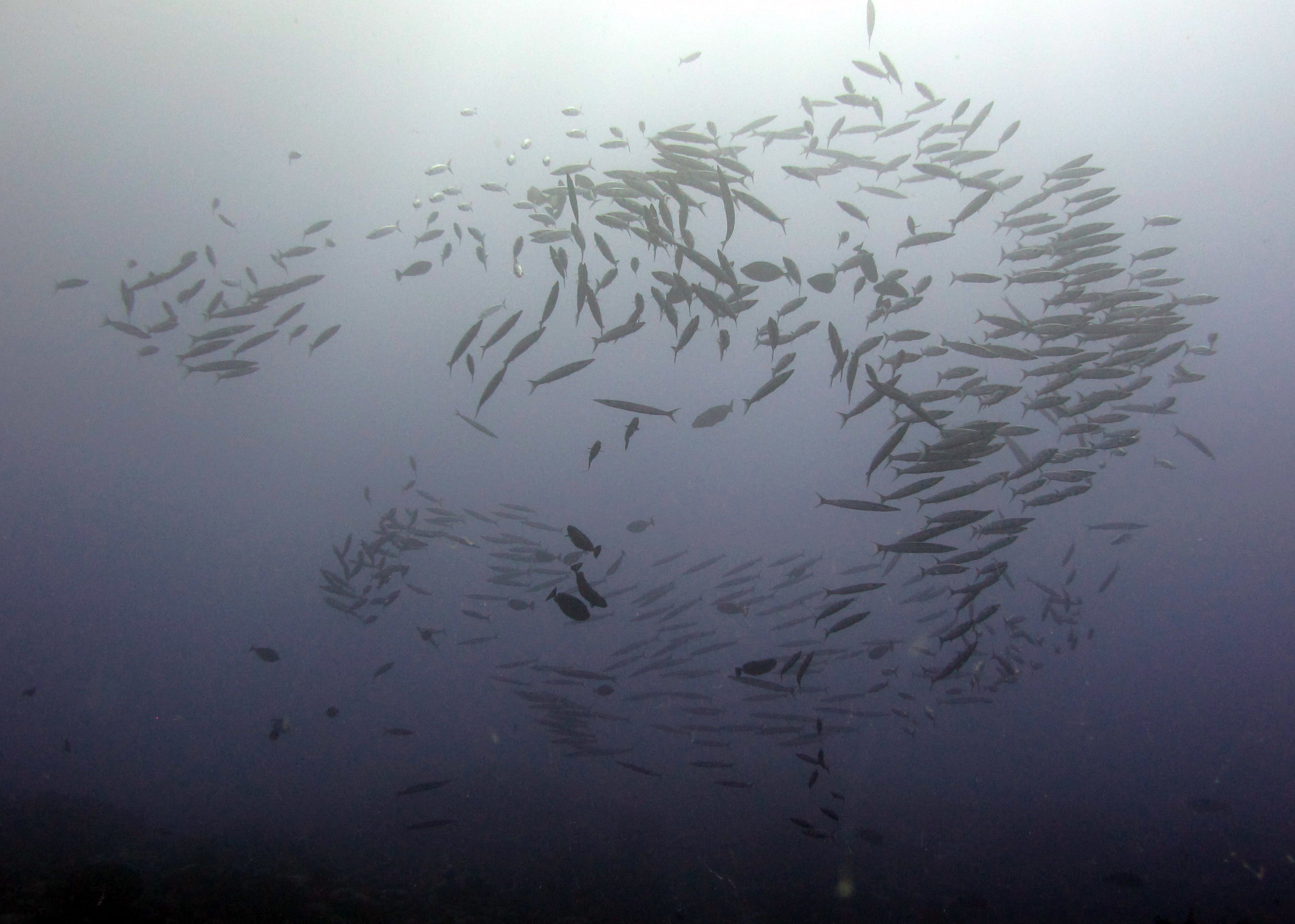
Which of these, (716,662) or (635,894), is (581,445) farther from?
(635,894)

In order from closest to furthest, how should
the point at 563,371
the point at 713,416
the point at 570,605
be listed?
the point at 570,605 < the point at 563,371 < the point at 713,416

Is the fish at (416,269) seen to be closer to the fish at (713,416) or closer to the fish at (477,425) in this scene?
the fish at (477,425)

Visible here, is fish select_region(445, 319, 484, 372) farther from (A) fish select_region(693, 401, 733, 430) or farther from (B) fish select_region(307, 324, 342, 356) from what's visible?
(B) fish select_region(307, 324, 342, 356)

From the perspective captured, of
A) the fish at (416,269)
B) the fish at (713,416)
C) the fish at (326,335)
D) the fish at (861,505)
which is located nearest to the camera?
the fish at (861,505)

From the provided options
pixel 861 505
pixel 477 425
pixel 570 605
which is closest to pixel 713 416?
pixel 861 505

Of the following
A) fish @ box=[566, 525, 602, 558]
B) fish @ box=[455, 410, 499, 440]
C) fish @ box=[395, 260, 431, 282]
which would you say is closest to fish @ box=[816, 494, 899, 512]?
fish @ box=[566, 525, 602, 558]

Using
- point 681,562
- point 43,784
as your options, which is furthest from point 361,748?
point 681,562

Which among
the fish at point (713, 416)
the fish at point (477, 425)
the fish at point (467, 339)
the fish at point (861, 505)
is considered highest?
the fish at point (467, 339)

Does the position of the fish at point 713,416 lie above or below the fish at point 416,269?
below

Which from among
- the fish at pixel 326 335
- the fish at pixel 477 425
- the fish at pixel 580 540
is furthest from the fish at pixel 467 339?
the fish at pixel 326 335

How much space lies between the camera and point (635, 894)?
12.9 metres

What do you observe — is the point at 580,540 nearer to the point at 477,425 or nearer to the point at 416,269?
the point at 477,425

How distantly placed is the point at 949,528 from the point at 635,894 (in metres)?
11.1

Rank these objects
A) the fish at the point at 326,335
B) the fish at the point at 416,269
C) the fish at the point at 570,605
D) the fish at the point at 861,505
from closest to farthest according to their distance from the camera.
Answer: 1. the fish at the point at 570,605
2. the fish at the point at 861,505
3. the fish at the point at 326,335
4. the fish at the point at 416,269
